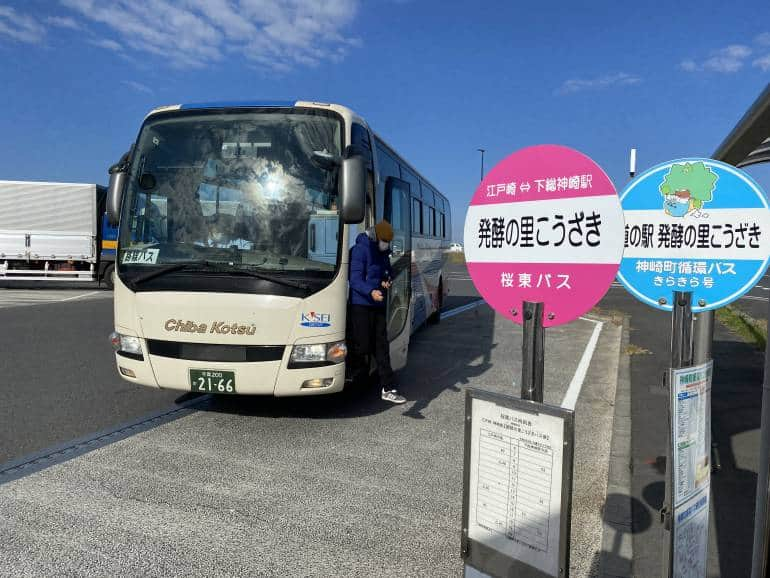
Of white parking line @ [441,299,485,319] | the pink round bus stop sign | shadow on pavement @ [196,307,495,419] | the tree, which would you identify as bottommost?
shadow on pavement @ [196,307,495,419]

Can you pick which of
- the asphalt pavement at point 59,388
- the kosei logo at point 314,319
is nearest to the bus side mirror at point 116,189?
the asphalt pavement at point 59,388

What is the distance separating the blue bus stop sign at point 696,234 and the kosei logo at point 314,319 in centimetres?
315

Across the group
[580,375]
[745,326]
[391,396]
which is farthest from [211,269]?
[745,326]

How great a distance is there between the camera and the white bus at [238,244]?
220 inches

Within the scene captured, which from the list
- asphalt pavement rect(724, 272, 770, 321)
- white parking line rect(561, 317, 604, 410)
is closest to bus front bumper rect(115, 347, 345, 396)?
white parking line rect(561, 317, 604, 410)

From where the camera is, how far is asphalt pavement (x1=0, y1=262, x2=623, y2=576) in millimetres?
3584

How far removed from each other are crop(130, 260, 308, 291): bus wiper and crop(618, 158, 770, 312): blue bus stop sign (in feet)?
10.6

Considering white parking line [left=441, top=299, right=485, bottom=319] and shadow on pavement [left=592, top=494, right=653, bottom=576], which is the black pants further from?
white parking line [left=441, top=299, right=485, bottom=319]

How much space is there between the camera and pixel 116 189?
6.11 m

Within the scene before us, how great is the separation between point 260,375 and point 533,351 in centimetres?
366

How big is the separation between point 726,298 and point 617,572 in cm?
170

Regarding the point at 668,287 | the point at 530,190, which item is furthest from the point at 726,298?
the point at 530,190

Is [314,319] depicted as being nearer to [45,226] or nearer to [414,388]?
[414,388]

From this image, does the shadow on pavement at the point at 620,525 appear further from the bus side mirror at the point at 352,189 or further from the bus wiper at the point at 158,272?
the bus wiper at the point at 158,272
